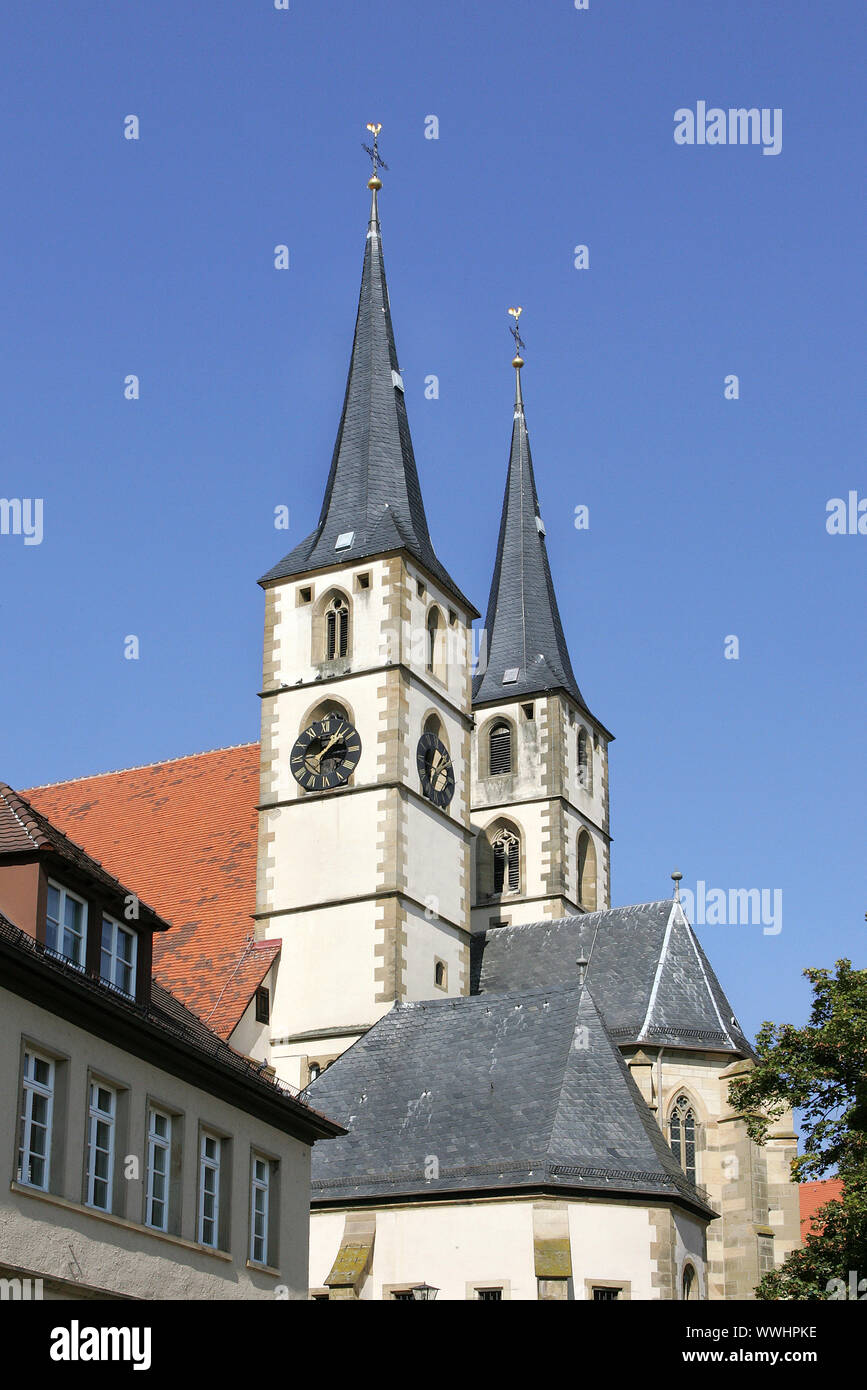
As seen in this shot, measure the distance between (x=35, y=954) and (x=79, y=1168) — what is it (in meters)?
2.08

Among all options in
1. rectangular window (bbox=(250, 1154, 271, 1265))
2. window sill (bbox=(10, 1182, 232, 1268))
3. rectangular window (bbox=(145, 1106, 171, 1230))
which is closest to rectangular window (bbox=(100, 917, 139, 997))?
rectangular window (bbox=(145, 1106, 171, 1230))

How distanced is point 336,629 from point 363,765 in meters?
3.38

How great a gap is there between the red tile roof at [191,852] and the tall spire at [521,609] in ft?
28.6

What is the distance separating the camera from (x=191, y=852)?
138 feet

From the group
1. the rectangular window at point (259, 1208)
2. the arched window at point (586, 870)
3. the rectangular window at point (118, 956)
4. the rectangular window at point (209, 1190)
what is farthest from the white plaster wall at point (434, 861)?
the rectangular window at point (118, 956)

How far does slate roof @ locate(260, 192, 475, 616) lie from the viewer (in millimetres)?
41344

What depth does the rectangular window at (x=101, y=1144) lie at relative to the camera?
59.8 ft

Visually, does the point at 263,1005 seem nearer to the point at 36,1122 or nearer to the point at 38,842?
the point at 38,842

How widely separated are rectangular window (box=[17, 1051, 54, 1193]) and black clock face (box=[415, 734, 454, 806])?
2194 cm

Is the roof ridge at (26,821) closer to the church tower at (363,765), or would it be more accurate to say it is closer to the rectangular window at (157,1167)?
the rectangular window at (157,1167)

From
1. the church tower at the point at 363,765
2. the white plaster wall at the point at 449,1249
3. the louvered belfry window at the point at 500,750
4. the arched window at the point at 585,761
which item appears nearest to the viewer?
the white plaster wall at the point at 449,1249

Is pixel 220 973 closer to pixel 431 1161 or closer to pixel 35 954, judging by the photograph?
pixel 431 1161

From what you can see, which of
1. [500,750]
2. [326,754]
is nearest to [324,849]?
[326,754]

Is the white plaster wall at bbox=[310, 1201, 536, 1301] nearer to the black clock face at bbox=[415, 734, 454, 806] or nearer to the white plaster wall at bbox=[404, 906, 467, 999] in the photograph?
the white plaster wall at bbox=[404, 906, 467, 999]
